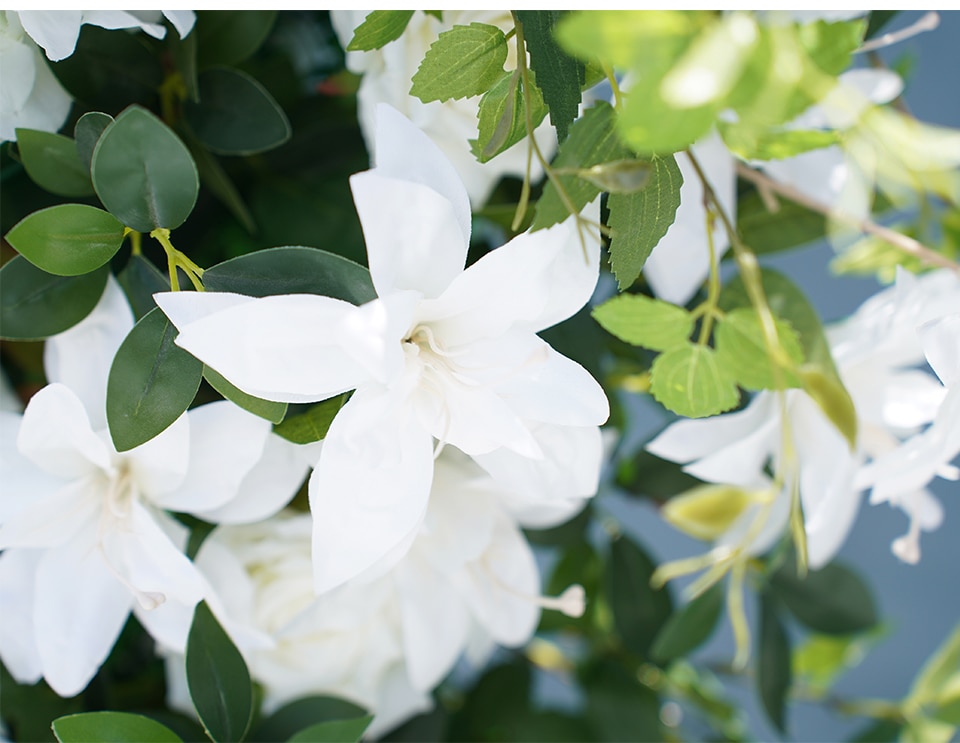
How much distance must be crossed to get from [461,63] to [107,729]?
0.19 metres

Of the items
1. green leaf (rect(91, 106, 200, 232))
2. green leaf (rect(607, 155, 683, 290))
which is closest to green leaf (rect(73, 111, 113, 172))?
green leaf (rect(91, 106, 200, 232))

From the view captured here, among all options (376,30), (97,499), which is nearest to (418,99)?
(376,30)

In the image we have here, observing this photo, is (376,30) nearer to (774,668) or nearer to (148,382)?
(148,382)

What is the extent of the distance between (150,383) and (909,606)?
72 cm

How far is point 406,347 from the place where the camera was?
0.20 m

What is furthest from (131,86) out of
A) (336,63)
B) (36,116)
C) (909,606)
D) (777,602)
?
(909,606)

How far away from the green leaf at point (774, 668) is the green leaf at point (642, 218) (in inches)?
11.6

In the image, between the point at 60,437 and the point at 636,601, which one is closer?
the point at 60,437

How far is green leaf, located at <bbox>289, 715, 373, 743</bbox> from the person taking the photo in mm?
239

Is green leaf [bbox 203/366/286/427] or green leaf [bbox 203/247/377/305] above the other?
green leaf [bbox 203/247/377/305]

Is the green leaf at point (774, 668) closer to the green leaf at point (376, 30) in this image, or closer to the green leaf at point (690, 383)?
the green leaf at point (690, 383)

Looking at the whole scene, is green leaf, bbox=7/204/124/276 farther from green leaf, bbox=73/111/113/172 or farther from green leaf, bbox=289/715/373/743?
green leaf, bbox=289/715/373/743

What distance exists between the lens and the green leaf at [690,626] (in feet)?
1.21

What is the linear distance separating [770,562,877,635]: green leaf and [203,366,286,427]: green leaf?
315 mm
